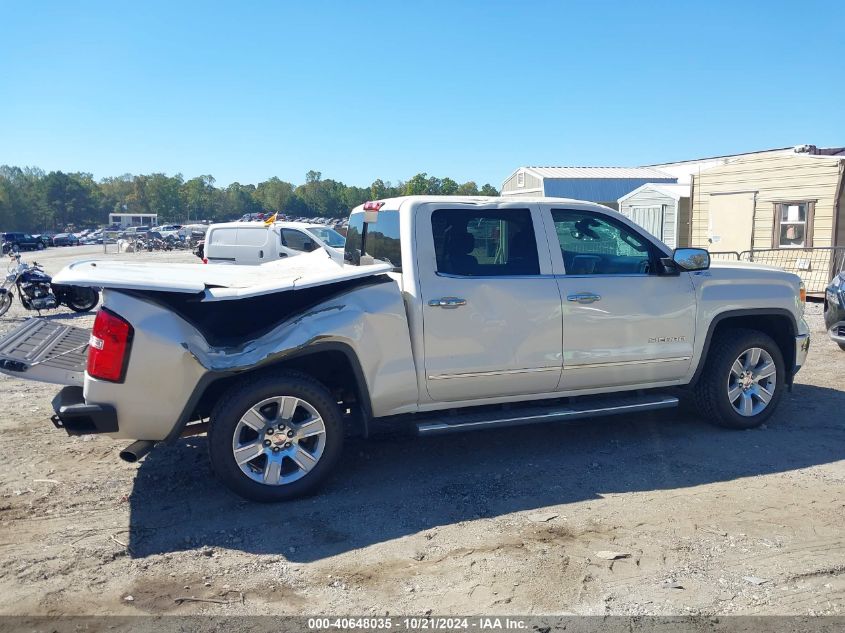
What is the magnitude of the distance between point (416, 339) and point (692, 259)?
2.23 meters

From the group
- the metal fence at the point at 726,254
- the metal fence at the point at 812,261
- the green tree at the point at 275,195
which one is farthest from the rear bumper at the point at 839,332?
the green tree at the point at 275,195

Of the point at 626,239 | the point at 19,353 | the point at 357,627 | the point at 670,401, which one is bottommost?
the point at 357,627

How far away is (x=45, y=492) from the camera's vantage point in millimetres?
4781

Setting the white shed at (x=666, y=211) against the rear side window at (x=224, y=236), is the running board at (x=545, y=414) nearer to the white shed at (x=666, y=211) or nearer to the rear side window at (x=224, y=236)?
the rear side window at (x=224, y=236)

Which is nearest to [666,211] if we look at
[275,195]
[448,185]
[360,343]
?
[360,343]

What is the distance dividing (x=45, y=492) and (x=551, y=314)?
11.8 feet

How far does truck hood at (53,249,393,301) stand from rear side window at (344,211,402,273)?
323mm

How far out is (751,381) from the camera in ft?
19.5

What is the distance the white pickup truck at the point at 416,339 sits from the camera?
171 inches

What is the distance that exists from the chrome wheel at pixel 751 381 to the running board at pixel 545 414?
67cm

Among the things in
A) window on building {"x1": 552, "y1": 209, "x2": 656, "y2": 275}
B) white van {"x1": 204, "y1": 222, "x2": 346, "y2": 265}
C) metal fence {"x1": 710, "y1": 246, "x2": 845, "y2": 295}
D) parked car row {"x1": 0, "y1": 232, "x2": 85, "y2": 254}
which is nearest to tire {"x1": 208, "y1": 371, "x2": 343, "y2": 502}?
window on building {"x1": 552, "y1": 209, "x2": 656, "y2": 275}

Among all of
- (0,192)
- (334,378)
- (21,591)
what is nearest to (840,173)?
(334,378)

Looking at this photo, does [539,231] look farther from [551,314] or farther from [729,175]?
[729,175]

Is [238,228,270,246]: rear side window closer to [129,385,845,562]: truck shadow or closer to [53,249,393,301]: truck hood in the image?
[129,385,845,562]: truck shadow
